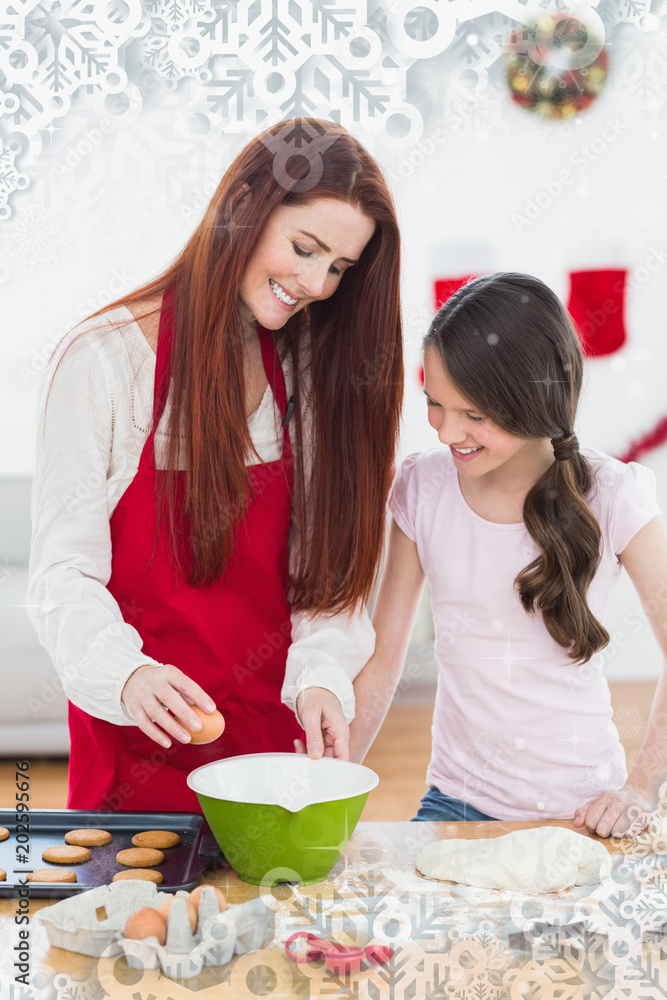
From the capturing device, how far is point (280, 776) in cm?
83

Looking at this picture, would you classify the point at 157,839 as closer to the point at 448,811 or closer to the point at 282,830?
the point at 282,830

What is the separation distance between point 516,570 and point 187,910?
2.11 feet

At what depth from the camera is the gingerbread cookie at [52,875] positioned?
2.29 ft

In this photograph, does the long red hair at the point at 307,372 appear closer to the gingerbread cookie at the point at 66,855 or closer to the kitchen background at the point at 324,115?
the kitchen background at the point at 324,115

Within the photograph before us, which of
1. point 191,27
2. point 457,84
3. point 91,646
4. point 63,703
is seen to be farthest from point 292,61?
point 63,703

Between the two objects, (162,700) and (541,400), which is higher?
(541,400)

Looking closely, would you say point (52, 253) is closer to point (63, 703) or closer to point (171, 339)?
point (171, 339)

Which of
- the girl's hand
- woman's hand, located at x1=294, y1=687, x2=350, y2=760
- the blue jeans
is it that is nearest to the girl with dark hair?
the blue jeans

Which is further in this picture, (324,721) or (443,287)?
(443,287)

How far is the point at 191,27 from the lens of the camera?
43.7 inches

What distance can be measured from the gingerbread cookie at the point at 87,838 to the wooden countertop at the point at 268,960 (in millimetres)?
87

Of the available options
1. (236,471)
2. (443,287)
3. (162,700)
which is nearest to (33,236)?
(236,471)

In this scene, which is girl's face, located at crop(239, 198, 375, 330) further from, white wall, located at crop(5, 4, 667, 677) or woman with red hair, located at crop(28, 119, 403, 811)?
white wall, located at crop(5, 4, 667, 677)

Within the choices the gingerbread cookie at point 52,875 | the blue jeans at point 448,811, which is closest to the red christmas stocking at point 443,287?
the blue jeans at point 448,811
